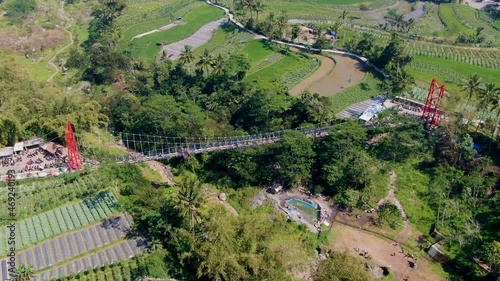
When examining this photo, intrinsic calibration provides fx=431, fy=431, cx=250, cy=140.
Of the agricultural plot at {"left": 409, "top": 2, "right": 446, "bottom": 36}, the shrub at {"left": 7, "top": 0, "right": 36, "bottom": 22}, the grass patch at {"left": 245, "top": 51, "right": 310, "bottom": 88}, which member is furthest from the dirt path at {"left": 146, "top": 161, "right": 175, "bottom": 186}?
the shrub at {"left": 7, "top": 0, "right": 36, "bottom": 22}

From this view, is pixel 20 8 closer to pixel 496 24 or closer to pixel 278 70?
pixel 278 70

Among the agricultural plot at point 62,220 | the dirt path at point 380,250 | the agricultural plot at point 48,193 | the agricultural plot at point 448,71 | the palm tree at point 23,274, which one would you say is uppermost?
the agricultural plot at point 448,71

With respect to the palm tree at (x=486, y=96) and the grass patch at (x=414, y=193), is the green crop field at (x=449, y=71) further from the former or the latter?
the grass patch at (x=414, y=193)

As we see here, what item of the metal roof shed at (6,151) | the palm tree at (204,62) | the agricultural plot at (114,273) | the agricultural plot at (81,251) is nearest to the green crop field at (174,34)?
the palm tree at (204,62)

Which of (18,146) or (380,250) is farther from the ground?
(18,146)

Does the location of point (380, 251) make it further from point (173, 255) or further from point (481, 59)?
point (481, 59)

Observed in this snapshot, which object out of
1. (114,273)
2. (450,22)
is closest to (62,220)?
(114,273)

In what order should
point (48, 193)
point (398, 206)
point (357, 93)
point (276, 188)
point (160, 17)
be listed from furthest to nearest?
point (160, 17)
point (357, 93)
point (276, 188)
point (398, 206)
point (48, 193)
